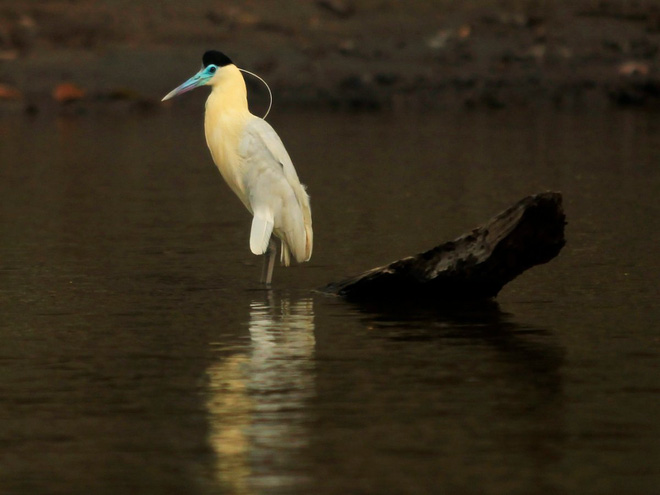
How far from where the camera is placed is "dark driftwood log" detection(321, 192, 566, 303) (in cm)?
1004

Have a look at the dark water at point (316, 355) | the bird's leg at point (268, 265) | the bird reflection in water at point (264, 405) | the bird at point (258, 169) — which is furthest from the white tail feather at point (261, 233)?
the bird reflection in water at point (264, 405)

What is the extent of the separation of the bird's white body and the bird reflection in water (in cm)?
147

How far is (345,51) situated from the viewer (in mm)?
32594

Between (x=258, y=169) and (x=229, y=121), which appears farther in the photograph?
(x=229, y=121)

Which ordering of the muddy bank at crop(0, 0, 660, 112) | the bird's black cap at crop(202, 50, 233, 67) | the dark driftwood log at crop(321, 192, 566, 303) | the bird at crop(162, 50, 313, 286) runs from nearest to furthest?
the dark driftwood log at crop(321, 192, 566, 303) < the bird at crop(162, 50, 313, 286) < the bird's black cap at crop(202, 50, 233, 67) < the muddy bank at crop(0, 0, 660, 112)

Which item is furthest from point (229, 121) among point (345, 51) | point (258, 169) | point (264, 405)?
point (345, 51)

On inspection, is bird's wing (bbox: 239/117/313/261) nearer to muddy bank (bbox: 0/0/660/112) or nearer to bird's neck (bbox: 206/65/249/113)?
bird's neck (bbox: 206/65/249/113)

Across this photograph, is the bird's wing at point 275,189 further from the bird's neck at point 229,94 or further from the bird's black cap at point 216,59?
the bird's black cap at point 216,59

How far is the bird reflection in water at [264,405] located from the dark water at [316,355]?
2cm

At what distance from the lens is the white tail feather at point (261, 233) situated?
11.4 m

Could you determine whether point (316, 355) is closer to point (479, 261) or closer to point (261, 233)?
point (479, 261)

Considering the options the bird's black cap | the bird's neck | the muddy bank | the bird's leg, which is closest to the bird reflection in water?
the bird's leg

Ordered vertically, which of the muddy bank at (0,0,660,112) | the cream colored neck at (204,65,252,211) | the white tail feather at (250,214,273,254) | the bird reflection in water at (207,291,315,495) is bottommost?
the bird reflection in water at (207,291,315,495)

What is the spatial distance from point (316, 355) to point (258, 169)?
314 centimetres
